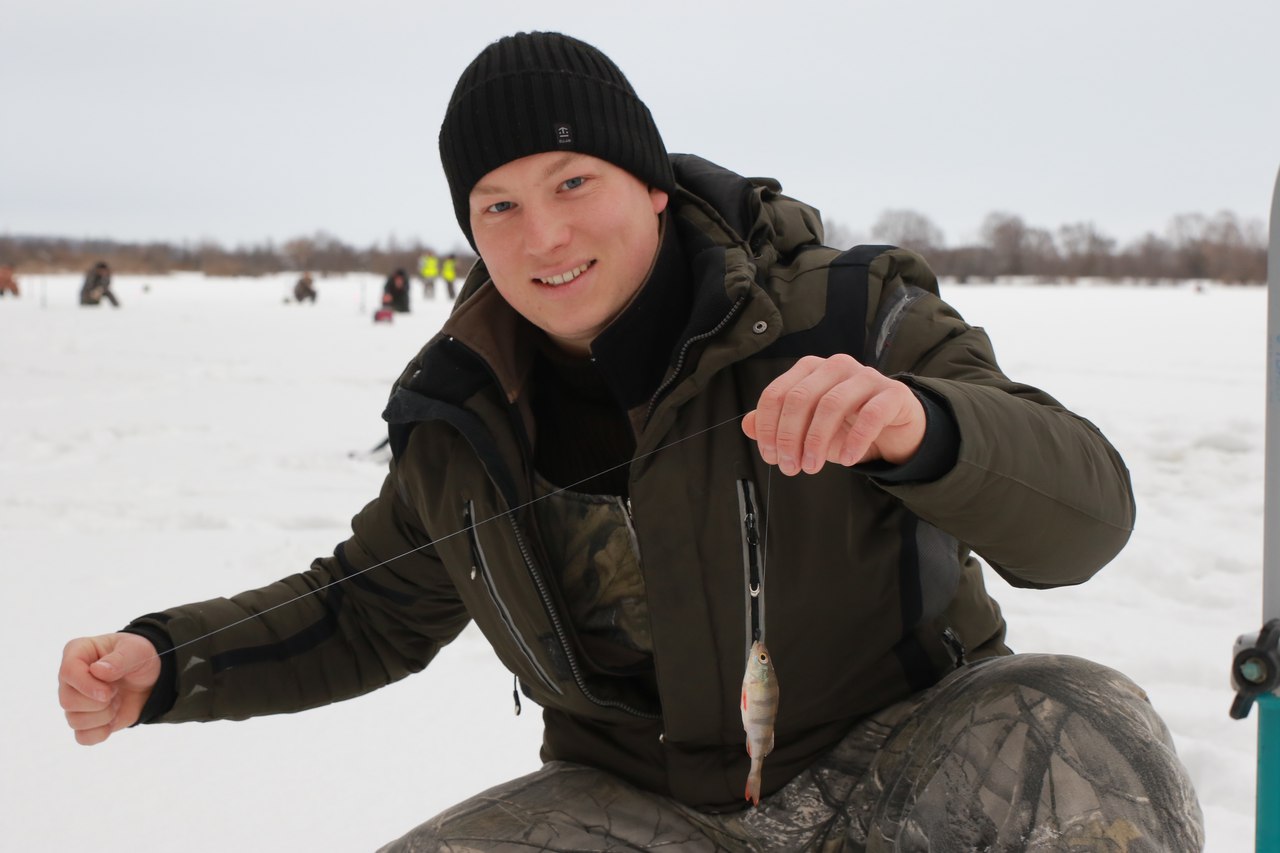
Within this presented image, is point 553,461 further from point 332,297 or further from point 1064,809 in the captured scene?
point 332,297

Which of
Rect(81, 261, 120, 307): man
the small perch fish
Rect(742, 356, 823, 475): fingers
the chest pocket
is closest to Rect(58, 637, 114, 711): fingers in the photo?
the chest pocket

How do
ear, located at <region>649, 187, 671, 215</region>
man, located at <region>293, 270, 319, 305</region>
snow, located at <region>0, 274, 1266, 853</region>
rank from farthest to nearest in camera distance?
man, located at <region>293, 270, 319, 305</region> → snow, located at <region>0, 274, 1266, 853</region> → ear, located at <region>649, 187, 671, 215</region>

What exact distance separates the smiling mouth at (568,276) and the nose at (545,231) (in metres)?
0.05

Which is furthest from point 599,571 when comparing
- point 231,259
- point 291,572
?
point 231,259

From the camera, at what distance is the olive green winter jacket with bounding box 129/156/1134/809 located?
1856mm

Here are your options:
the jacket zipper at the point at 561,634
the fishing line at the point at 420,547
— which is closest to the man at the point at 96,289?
the fishing line at the point at 420,547

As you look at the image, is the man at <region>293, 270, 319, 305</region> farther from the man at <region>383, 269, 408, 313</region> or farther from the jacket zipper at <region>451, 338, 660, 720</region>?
the jacket zipper at <region>451, 338, 660, 720</region>

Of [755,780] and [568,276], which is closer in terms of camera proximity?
[755,780]

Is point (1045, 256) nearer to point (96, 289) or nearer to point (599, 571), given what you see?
point (96, 289)

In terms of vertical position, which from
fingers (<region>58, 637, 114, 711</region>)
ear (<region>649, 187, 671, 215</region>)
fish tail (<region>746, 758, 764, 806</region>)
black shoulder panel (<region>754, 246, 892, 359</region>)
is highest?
ear (<region>649, 187, 671, 215</region>)

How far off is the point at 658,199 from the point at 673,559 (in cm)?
77

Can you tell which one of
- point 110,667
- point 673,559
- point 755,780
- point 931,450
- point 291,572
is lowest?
point 291,572

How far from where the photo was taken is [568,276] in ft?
6.68

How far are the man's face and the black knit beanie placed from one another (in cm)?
3
